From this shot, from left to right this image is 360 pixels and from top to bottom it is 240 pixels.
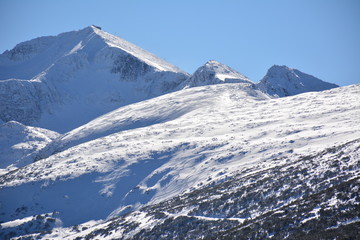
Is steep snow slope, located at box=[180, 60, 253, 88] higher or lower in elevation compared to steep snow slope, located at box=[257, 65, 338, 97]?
higher

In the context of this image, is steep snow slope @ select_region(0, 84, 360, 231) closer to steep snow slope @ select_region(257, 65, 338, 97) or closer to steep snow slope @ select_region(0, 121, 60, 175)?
steep snow slope @ select_region(257, 65, 338, 97)

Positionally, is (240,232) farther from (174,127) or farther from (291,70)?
(291,70)

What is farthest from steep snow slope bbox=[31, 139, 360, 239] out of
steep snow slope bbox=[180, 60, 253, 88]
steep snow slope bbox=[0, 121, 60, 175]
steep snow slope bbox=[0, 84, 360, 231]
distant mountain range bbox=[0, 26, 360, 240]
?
steep snow slope bbox=[180, 60, 253, 88]

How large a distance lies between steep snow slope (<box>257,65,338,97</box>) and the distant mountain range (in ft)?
3.40

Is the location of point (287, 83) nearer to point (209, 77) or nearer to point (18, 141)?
point (209, 77)

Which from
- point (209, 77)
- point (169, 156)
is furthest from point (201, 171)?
point (209, 77)

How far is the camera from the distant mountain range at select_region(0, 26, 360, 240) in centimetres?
4197

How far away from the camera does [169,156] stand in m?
85.7

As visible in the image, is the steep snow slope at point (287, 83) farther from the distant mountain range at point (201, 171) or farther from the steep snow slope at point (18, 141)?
the steep snow slope at point (18, 141)

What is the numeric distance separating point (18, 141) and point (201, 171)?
93793 millimetres

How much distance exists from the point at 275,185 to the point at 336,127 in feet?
113

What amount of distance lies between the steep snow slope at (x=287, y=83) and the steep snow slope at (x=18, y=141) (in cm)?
6718

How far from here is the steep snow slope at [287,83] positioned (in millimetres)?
155625

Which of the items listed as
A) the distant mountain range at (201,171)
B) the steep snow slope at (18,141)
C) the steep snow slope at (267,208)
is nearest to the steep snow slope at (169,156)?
the distant mountain range at (201,171)
